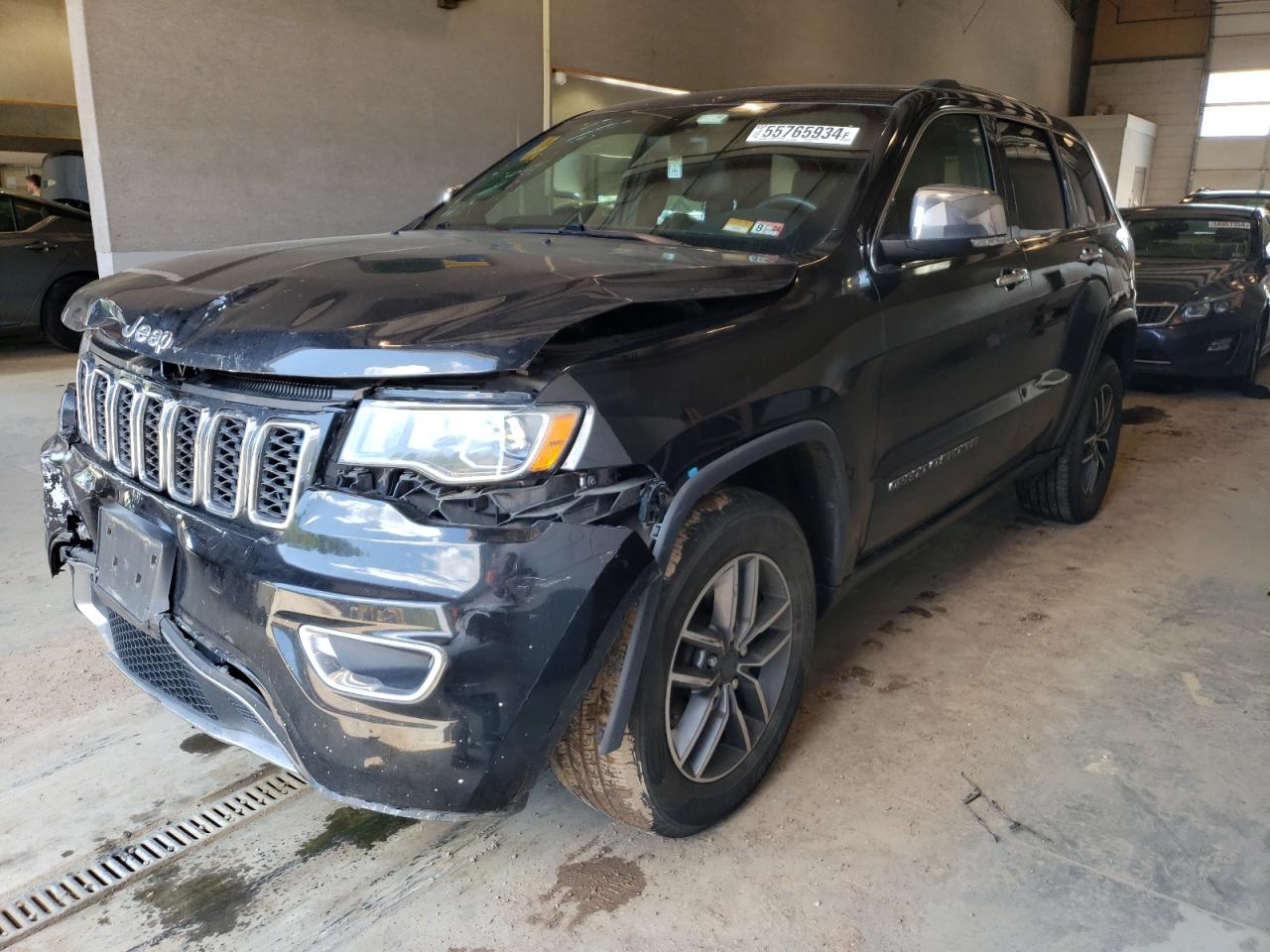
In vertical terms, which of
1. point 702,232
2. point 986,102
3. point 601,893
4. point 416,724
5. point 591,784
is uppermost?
point 986,102

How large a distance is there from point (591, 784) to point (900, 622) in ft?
5.72

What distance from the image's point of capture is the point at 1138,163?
22.8 m

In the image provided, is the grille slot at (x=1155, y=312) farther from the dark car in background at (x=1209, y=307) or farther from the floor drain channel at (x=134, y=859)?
the floor drain channel at (x=134, y=859)

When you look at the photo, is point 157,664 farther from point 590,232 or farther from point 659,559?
point 590,232

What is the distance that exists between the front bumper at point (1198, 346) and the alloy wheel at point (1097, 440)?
3.27 meters

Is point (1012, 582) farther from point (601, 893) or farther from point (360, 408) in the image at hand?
point (360, 408)

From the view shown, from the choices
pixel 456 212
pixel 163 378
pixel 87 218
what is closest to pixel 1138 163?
pixel 87 218

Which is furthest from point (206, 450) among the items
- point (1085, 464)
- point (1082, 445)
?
point (1085, 464)

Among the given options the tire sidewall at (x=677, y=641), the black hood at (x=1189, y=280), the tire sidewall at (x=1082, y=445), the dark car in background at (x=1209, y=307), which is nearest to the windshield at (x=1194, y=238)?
the dark car in background at (x=1209, y=307)

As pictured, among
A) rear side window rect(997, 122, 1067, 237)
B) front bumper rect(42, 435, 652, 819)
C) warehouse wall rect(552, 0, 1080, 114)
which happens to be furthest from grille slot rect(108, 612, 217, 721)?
warehouse wall rect(552, 0, 1080, 114)

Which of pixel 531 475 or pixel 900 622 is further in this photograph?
pixel 900 622

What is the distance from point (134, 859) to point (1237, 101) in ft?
92.5

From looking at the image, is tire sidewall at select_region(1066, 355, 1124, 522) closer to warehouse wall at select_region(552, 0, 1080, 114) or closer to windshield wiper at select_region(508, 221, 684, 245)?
windshield wiper at select_region(508, 221, 684, 245)

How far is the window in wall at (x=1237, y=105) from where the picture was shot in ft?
75.6
